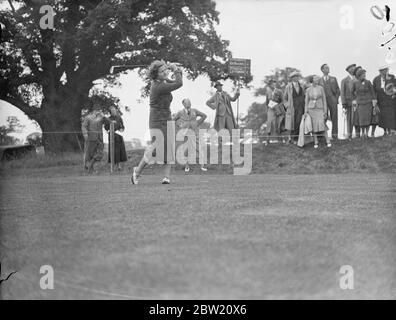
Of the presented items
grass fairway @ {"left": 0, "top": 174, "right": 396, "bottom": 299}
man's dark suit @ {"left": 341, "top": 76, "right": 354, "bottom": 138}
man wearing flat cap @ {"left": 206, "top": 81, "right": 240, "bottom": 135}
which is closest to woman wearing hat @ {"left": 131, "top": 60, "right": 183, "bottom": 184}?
grass fairway @ {"left": 0, "top": 174, "right": 396, "bottom": 299}

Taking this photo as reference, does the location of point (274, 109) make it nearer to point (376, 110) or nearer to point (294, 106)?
point (294, 106)

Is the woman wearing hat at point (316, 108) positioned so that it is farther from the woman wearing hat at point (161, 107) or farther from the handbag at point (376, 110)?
the woman wearing hat at point (161, 107)

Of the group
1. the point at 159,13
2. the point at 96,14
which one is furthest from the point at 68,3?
the point at 159,13

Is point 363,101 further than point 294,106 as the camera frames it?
No

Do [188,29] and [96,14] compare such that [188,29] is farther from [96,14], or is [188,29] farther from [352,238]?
[352,238]

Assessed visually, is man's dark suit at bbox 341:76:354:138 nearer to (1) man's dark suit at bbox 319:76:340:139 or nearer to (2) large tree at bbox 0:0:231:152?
(1) man's dark suit at bbox 319:76:340:139

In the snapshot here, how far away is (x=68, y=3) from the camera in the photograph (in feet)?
16.4

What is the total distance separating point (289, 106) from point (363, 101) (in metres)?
1.55

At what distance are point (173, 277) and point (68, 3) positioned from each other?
3.43 meters

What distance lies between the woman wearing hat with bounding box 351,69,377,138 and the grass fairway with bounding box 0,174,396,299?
353 inches

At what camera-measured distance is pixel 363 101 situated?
13039mm

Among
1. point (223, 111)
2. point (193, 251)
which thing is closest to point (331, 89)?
point (223, 111)

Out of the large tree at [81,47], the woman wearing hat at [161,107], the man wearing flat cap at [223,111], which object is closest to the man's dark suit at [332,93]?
the man wearing flat cap at [223,111]
